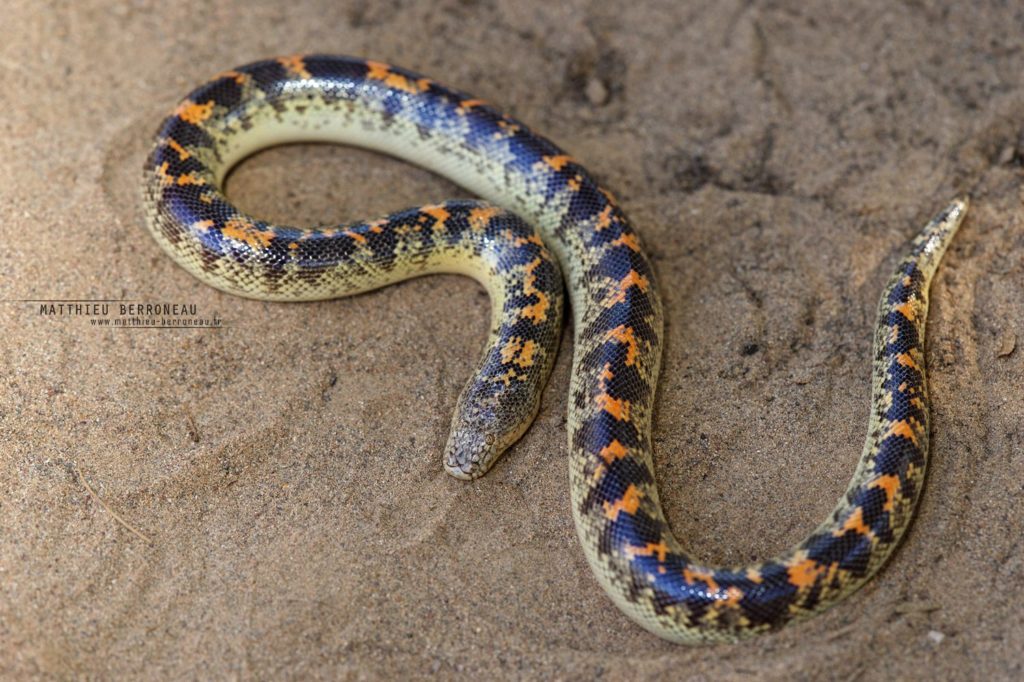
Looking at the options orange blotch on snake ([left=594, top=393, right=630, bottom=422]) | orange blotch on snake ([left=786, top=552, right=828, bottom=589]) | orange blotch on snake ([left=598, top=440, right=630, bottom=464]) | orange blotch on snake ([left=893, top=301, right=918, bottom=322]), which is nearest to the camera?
orange blotch on snake ([left=786, top=552, right=828, bottom=589])

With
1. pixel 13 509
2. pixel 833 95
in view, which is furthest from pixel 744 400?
pixel 13 509

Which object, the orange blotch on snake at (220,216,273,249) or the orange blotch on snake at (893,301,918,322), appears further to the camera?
the orange blotch on snake at (220,216,273,249)

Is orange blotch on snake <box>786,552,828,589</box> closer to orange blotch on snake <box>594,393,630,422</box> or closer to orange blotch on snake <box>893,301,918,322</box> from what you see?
orange blotch on snake <box>594,393,630,422</box>

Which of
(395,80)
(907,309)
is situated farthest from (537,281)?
(907,309)

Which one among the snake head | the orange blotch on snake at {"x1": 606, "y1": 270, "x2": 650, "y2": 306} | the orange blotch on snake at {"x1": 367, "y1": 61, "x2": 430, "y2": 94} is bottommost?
the snake head

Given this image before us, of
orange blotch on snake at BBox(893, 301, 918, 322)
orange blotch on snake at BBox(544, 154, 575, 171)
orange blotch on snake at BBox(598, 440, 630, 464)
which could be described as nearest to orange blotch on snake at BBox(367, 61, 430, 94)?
orange blotch on snake at BBox(544, 154, 575, 171)

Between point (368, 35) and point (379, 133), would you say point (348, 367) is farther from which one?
point (368, 35)

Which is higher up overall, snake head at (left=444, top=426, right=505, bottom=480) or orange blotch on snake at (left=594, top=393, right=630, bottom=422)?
orange blotch on snake at (left=594, top=393, right=630, bottom=422)

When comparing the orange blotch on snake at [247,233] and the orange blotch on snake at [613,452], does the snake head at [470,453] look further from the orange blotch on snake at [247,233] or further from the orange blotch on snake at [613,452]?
the orange blotch on snake at [247,233]

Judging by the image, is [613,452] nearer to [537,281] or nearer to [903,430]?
[537,281]
